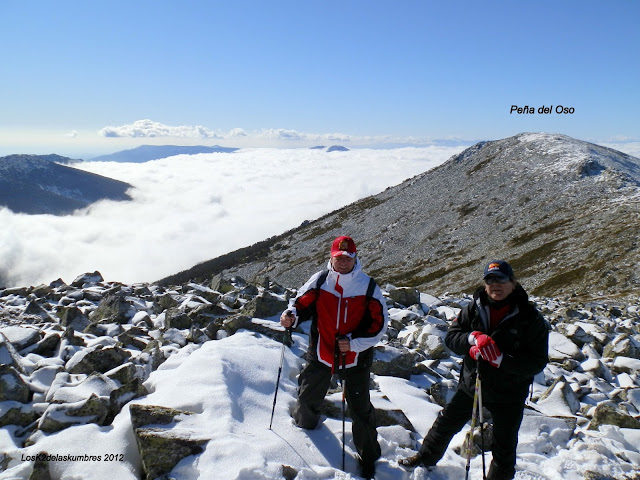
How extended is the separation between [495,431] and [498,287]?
2.08m

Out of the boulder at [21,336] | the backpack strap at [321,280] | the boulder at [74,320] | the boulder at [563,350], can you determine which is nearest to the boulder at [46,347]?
the boulder at [21,336]

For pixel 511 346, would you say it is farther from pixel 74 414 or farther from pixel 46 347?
pixel 46 347

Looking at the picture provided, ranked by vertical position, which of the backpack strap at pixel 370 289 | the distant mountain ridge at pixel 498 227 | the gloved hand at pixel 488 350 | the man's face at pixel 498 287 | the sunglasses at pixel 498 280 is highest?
the sunglasses at pixel 498 280

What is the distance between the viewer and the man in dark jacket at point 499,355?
518cm

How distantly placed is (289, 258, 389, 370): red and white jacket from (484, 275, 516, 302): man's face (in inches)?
60.4

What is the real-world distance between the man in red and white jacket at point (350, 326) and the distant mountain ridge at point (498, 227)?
97.6 ft

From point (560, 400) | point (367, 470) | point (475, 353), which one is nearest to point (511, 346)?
point (475, 353)

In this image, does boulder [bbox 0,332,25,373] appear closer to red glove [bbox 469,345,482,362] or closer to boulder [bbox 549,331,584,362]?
red glove [bbox 469,345,482,362]

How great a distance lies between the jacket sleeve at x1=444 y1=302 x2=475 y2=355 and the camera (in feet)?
18.6

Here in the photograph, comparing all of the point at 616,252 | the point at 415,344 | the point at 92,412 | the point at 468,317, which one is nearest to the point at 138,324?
the point at 92,412

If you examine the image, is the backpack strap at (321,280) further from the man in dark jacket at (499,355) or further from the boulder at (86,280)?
the boulder at (86,280)

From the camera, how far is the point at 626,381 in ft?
35.9

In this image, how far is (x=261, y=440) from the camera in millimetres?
5902

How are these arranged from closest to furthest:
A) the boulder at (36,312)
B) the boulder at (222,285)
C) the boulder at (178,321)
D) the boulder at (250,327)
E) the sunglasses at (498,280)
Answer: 1. the sunglasses at (498,280)
2. the boulder at (250,327)
3. the boulder at (178,321)
4. the boulder at (36,312)
5. the boulder at (222,285)
